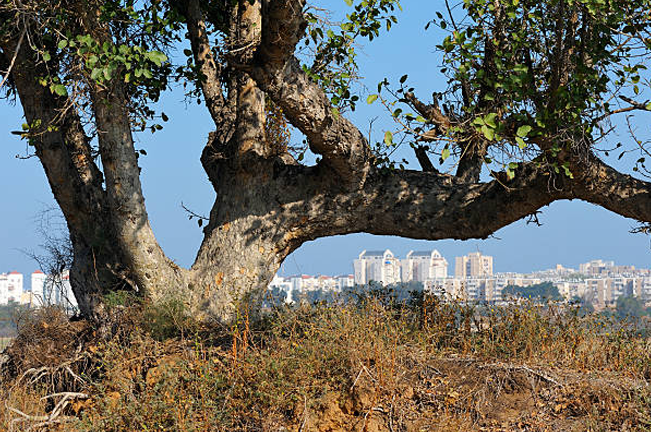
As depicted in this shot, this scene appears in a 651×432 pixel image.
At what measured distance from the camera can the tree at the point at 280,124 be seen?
7.56 m

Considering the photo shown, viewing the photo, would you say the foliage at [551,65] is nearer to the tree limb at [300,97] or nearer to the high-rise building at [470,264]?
the tree limb at [300,97]

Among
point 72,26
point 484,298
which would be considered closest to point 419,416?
point 484,298

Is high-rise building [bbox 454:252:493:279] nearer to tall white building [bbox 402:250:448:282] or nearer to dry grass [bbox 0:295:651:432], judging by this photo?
tall white building [bbox 402:250:448:282]

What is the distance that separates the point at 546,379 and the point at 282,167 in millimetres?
4830

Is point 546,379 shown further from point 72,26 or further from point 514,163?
point 72,26

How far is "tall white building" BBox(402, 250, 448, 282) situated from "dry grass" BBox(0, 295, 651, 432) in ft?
414

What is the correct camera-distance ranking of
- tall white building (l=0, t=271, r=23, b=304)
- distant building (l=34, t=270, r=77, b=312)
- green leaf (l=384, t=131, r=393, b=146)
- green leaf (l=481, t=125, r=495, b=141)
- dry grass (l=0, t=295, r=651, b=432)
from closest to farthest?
dry grass (l=0, t=295, r=651, b=432)
green leaf (l=481, t=125, r=495, b=141)
green leaf (l=384, t=131, r=393, b=146)
distant building (l=34, t=270, r=77, b=312)
tall white building (l=0, t=271, r=23, b=304)

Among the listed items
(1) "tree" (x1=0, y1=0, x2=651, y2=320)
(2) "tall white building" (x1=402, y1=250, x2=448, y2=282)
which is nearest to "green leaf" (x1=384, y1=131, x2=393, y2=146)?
(1) "tree" (x1=0, y1=0, x2=651, y2=320)

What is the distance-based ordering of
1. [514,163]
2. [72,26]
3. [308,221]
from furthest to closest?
[308,221]
[72,26]
[514,163]

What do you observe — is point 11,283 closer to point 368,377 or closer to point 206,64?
point 206,64

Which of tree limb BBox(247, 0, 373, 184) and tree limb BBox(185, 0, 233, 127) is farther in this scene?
tree limb BBox(185, 0, 233, 127)

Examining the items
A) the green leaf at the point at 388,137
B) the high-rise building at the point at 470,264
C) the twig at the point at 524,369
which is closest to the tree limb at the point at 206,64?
the green leaf at the point at 388,137

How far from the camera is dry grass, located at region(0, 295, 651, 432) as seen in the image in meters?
6.36

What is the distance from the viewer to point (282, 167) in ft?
32.4
